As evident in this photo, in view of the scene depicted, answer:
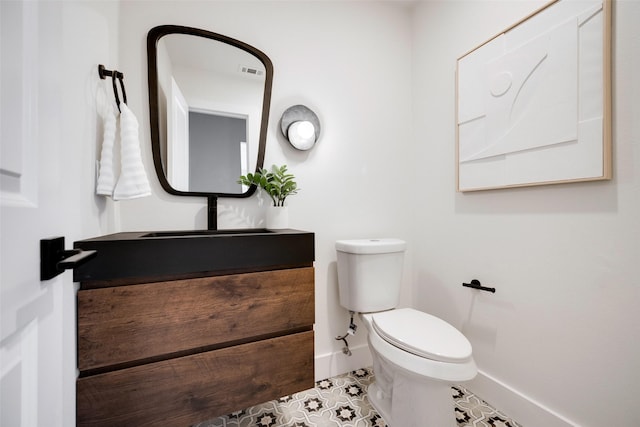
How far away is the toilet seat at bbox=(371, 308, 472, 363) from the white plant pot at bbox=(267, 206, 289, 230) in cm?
67

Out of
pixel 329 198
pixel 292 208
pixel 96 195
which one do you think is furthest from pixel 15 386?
pixel 329 198

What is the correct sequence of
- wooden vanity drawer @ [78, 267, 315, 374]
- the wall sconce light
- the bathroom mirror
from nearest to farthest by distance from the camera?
wooden vanity drawer @ [78, 267, 315, 374] → the bathroom mirror → the wall sconce light

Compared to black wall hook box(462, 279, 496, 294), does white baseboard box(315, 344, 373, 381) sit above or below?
below

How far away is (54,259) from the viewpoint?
0.50 metres

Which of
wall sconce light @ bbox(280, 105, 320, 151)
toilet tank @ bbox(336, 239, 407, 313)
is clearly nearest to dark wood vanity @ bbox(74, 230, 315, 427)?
toilet tank @ bbox(336, 239, 407, 313)

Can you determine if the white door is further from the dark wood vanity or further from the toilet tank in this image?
the toilet tank

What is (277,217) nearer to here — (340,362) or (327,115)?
(327,115)

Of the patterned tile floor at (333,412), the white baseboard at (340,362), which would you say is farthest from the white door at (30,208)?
the white baseboard at (340,362)

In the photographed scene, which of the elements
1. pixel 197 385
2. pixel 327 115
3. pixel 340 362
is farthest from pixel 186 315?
pixel 327 115

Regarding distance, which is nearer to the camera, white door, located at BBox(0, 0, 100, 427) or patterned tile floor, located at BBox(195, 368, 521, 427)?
white door, located at BBox(0, 0, 100, 427)

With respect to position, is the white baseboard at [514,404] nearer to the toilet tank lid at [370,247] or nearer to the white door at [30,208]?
the toilet tank lid at [370,247]

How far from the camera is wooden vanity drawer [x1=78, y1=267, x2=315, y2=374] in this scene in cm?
80

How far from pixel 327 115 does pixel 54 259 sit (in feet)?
4.73

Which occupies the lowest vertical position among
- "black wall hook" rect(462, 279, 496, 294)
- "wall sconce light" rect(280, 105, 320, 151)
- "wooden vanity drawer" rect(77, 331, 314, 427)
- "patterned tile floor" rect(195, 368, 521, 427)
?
"patterned tile floor" rect(195, 368, 521, 427)
